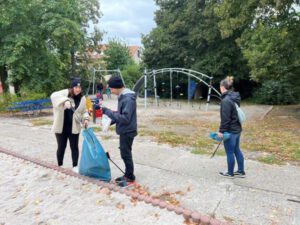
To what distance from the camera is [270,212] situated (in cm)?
404

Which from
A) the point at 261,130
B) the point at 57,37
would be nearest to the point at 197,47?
the point at 57,37

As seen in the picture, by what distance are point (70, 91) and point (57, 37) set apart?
36.5 ft

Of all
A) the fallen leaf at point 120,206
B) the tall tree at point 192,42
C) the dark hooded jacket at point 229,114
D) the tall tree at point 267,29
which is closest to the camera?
the fallen leaf at point 120,206

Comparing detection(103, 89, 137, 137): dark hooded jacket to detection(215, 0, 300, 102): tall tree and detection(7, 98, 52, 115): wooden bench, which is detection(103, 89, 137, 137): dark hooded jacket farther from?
detection(7, 98, 52, 115): wooden bench

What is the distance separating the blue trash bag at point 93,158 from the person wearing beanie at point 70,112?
0.93 feet

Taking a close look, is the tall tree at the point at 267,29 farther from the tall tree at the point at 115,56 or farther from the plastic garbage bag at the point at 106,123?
the tall tree at the point at 115,56

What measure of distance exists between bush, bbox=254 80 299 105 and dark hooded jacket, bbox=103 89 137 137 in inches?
779

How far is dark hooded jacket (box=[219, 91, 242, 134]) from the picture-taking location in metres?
5.05

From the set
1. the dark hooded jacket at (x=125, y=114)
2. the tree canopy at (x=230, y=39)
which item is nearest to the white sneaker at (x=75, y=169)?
the dark hooded jacket at (x=125, y=114)

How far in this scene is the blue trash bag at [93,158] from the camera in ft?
16.6

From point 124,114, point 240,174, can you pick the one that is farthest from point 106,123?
point 240,174

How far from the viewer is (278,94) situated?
73.6ft

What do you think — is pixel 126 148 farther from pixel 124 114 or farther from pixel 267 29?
pixel 267 29

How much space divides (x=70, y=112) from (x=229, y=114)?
8.40 feet
